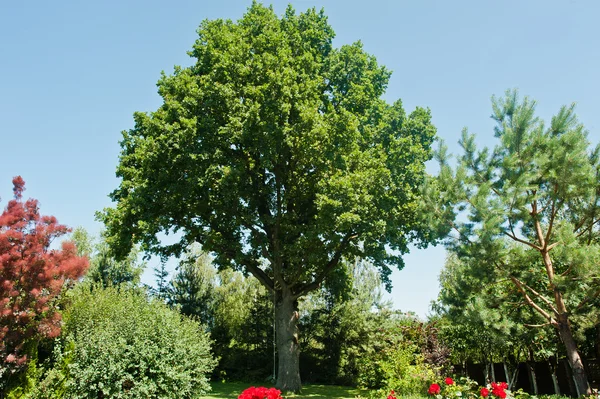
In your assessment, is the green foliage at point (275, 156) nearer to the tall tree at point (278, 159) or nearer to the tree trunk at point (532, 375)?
the tall tree at point (278, 159)

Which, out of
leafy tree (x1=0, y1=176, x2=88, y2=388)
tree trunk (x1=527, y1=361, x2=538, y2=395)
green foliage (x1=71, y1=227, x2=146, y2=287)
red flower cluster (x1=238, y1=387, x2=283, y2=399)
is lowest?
tree trunk (x1=527, y1=361, x2=538, y2=395)

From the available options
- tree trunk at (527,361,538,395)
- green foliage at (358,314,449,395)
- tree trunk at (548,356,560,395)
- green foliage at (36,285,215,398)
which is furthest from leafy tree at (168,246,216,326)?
tree trunk at (548,356,560,395)

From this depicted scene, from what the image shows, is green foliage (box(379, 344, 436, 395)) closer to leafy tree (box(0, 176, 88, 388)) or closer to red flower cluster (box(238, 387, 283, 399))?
red flower cluster (box(238, 387, 283, 399))

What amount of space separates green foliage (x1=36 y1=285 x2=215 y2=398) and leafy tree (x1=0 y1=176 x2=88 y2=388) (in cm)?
94

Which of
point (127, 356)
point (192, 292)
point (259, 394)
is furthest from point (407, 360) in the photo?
point (192, 292)

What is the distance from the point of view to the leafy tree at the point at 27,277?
11703mm

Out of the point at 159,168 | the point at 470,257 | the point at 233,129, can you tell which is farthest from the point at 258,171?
the point at 470,257

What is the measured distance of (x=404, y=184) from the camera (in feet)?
52.1

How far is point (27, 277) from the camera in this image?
12102 mm

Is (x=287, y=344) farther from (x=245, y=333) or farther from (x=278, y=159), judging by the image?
(x=245, y=333)

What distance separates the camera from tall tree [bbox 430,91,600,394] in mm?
10102

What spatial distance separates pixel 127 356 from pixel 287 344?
7.93 metres

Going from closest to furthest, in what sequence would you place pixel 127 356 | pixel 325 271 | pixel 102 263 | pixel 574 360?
pixel 574 360 → pixel 127 356 → pixel 325 271 → pixel 102 263

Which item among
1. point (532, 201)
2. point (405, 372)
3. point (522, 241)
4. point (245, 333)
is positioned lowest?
point (405, 372)
